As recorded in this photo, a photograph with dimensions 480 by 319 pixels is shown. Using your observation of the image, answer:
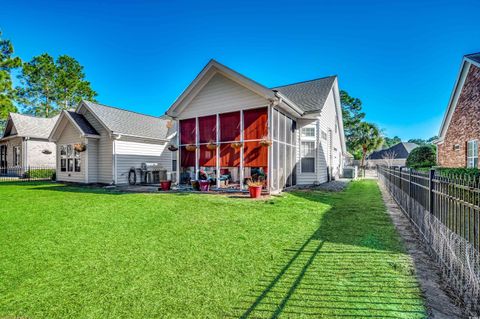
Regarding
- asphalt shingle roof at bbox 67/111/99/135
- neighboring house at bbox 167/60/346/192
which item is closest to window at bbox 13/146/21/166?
asphalt shingle roof at bbox 67/111/99/135

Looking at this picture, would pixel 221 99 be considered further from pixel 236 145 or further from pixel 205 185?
pixel 205 185

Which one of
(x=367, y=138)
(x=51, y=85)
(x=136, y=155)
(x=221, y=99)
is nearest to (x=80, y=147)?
(x=136, y=155)

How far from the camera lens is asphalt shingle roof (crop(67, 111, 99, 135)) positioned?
15127mm

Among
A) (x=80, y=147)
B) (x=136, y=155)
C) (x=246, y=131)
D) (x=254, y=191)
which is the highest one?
(x=246, y=131)

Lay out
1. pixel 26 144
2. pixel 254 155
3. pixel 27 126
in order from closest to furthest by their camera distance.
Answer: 1. pixel 254 155
2. pixel 26 144
3. pixel 27 126

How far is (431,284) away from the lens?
2.82m

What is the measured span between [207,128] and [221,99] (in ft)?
5.63

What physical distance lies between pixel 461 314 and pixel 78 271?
4635mm

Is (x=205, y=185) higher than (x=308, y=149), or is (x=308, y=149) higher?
(x=308, y=149)

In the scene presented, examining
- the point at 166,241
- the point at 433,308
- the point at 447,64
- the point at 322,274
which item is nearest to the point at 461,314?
the point at 433,308

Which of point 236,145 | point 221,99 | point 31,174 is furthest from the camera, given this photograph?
point 31,174

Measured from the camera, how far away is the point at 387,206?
804cm

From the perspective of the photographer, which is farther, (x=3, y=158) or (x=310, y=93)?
(x=3, y=158)

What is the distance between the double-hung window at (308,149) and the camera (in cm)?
1405
